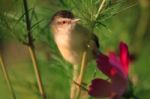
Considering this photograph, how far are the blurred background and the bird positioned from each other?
0.07 ft

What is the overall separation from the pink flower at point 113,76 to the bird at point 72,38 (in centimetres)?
29

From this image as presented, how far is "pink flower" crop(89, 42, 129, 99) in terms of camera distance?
732 millimetres

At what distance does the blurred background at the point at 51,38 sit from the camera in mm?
1000

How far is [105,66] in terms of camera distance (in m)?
0.76

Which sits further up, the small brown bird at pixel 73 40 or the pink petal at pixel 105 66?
the pink petal at pixel 105 66

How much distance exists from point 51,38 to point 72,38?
0.78 feet

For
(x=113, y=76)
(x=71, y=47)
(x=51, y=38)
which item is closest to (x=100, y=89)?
(x=113, y=76)

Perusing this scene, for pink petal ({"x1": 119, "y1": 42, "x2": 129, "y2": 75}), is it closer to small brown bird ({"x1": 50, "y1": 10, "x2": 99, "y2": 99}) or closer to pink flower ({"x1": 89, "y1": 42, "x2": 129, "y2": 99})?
pink flower ({"x1": 89, "y1": 42, "x2": 129, "y2": 99})

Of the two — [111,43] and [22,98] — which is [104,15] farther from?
[22,98]

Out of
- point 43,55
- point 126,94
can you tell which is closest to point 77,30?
point 126,94

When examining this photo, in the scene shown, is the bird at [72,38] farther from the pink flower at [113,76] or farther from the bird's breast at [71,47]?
the pink flower at [113,76]

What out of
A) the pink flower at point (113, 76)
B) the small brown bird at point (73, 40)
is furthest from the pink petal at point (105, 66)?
the small brown bird at point (73, 40)

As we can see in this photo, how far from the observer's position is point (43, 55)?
68.6 inches

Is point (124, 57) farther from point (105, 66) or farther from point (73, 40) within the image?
point (73, 40)
